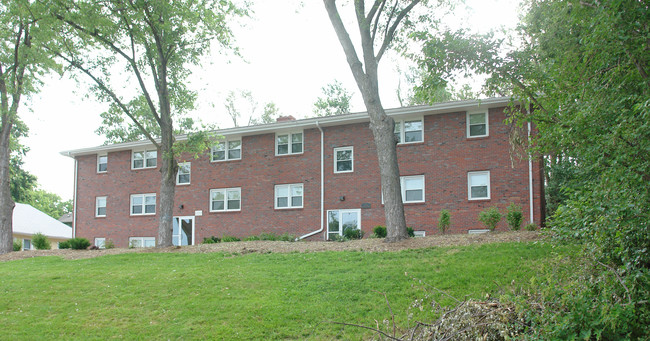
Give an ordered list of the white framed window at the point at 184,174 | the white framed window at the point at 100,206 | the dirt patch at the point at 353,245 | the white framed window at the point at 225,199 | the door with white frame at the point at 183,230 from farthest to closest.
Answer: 1. the white framed window at the point at 100,206
2. the white framed window at the point at 184,174
3. the door with white frame at the point at 183,230
4. the white framed window at the point at 225,199
5. the dirt patch at the point at 353,245

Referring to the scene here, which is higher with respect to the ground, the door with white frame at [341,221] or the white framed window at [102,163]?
the white framed window at [102,163]

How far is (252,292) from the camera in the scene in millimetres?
9734

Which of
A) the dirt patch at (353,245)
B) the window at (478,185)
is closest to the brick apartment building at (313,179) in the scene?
the window at (478,185)

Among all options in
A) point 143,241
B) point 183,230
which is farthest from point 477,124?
point 143,241

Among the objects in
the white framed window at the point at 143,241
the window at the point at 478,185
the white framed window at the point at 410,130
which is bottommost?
the white framed window at the point at 143,241

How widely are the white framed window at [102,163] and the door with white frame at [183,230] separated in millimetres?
6165

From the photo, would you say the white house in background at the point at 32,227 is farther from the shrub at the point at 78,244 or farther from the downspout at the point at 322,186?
the downspout at the point at 322,186

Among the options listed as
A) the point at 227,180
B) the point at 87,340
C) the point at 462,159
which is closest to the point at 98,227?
the point at 227,180

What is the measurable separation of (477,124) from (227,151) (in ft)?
38.7

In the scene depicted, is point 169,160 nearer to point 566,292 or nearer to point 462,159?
Result: point 462,159

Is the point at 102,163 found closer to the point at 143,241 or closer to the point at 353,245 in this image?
the point at 143,241

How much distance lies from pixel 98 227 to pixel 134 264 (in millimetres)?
15545

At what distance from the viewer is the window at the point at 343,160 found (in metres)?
21.8

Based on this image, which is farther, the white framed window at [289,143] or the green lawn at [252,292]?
the white framed window at [289,143]
